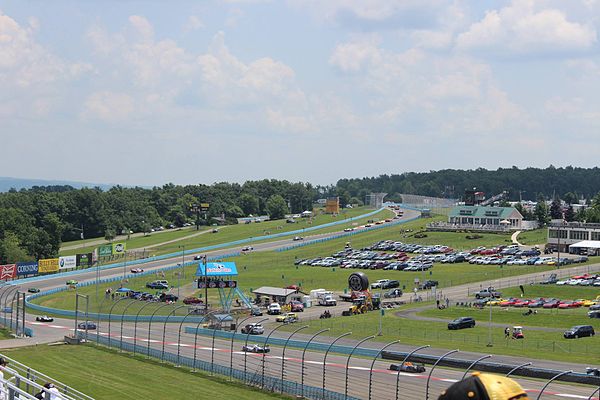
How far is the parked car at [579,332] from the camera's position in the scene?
6675cm

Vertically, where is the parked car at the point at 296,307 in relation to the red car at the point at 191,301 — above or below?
above

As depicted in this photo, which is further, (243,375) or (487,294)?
(487,294)

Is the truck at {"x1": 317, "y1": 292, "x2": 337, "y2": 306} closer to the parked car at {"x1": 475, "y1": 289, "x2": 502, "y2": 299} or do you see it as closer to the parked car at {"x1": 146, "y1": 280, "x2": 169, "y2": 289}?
the parked car at {"x1": 475, "y1": 289, "x2": 502, "y2": 299}

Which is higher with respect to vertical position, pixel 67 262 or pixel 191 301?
pixel 191 301

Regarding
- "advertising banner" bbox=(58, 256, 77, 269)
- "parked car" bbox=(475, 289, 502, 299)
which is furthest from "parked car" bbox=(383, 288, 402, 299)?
"advertising banner" bbox=(58, 256, 77, 269)

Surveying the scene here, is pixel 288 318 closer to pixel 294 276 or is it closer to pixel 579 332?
pixel 579 332

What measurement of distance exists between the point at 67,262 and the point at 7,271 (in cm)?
1692

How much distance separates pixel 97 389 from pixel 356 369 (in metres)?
16.3

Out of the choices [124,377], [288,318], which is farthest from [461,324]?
[124,377]

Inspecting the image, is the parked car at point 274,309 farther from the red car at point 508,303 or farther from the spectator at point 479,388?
the spectator at point 479,388

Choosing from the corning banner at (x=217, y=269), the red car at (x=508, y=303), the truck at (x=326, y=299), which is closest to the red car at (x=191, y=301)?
the corning banner at (x=217, y=269)

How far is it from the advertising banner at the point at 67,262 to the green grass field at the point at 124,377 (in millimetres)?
90103

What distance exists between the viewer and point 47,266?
149m

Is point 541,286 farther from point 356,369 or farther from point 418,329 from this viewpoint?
point 356,369
